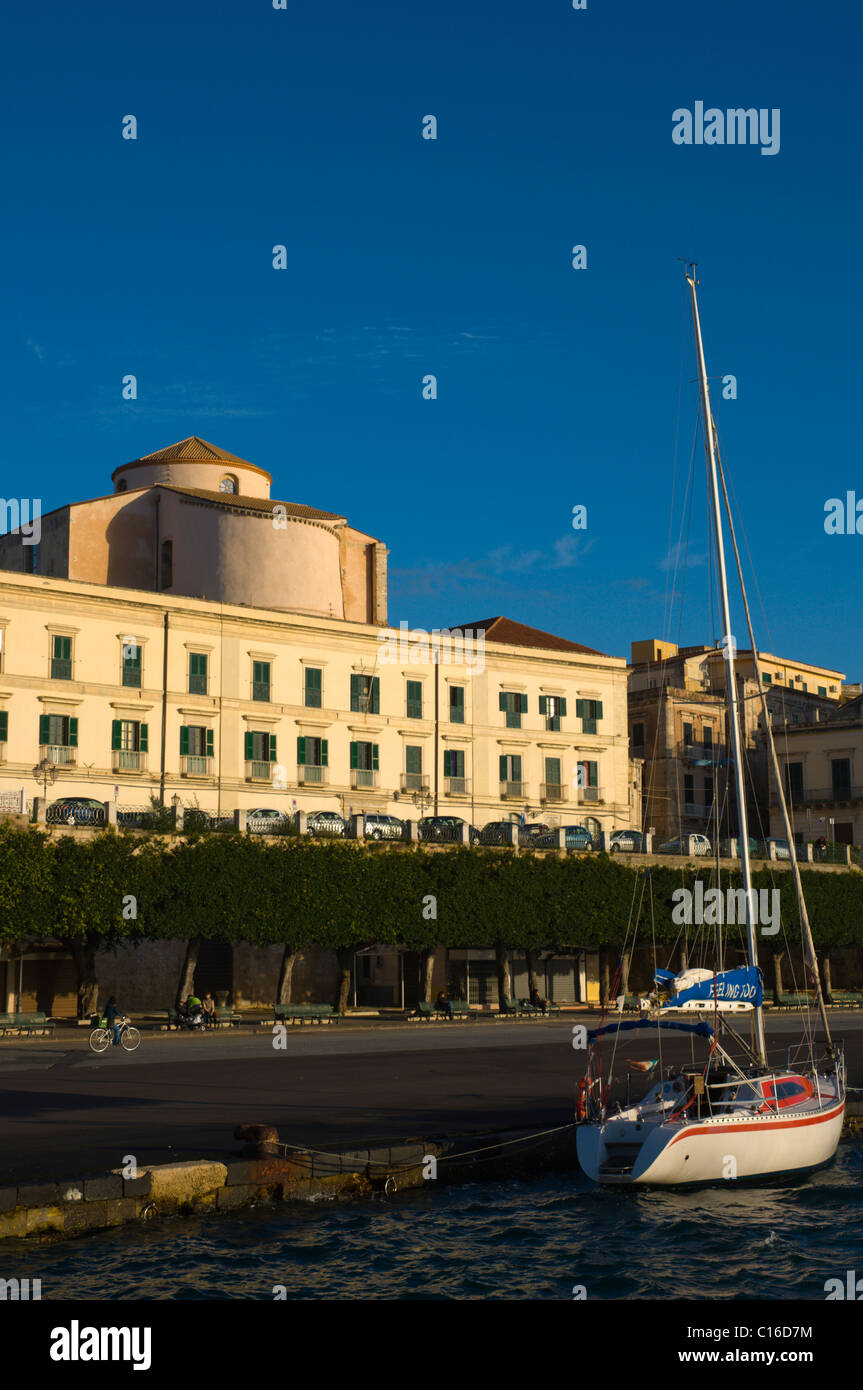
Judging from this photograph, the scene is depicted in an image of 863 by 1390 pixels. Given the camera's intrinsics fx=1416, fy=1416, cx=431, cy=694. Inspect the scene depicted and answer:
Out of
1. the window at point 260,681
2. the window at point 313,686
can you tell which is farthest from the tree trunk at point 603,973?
the window at point 260,681

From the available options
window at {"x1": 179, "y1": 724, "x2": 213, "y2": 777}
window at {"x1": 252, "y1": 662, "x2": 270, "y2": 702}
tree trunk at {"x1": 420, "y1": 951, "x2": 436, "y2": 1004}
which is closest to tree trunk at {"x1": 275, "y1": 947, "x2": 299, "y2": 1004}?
tree trunk at {"x1": 420, "y1": 951, "x2": 436, "y2": 1004}

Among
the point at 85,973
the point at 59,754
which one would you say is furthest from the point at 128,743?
the point at 85,973

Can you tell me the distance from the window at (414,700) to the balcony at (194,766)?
43.1 feet

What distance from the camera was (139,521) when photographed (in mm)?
80688

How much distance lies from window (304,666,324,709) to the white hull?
176ft

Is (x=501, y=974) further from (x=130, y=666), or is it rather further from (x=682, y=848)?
(x=130, y=666)

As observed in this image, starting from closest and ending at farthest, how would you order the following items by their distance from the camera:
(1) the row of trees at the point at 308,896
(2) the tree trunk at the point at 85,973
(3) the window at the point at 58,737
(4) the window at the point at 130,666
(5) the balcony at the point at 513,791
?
(1) the row of trees at the point at 308,896
(2) the tree trunk at the point at 85,973
(3) the window at the point at 58,737
(4) the window at the point at 130,666
(5) the balcony at the point at 513,791

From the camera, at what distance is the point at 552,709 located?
86.1 meters

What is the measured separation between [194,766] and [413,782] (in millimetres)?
13578

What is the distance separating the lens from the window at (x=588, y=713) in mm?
87312

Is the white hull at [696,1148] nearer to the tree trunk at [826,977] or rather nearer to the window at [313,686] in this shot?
the window at [313,686]
